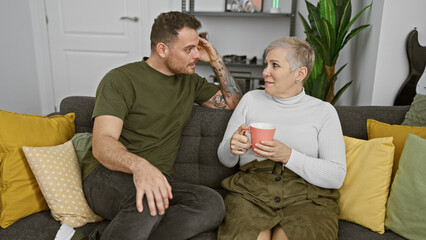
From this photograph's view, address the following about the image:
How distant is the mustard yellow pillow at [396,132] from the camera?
1475 millimetres

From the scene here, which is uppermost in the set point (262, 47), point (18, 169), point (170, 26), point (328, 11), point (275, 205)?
point (328, 11)

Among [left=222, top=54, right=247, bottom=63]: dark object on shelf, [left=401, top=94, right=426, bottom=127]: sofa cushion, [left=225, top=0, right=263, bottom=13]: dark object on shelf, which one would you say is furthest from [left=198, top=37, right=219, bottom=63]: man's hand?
[left=225, top=0, right=263, bottom=13]: dark object on shelf

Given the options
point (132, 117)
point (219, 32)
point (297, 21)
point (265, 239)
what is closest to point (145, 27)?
point (219, 32)

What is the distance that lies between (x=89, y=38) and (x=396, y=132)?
338 cm

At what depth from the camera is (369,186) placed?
1428 mm

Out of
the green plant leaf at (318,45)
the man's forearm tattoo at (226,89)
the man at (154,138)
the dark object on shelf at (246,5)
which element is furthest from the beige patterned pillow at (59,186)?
the dark object on shelf at (246,5)

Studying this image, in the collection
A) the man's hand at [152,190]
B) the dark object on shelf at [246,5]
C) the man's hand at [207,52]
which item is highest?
the dark object on shelf at [246,5]

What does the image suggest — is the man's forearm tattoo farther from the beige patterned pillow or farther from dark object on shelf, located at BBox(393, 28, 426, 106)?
dark object on shelf, located at BBox(393, 28, 426, 106)

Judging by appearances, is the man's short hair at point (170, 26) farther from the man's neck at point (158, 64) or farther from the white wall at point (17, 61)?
the white wall at point (17, 61)

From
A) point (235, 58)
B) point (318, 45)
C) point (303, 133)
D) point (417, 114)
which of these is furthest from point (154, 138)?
point (235, 58)

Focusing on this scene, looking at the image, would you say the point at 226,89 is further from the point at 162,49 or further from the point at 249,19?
the point at 249,19

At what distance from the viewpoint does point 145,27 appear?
3850mm

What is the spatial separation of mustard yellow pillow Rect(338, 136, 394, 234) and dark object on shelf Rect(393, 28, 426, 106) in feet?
3.03

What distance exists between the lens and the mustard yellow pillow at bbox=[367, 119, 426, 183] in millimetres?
1475
